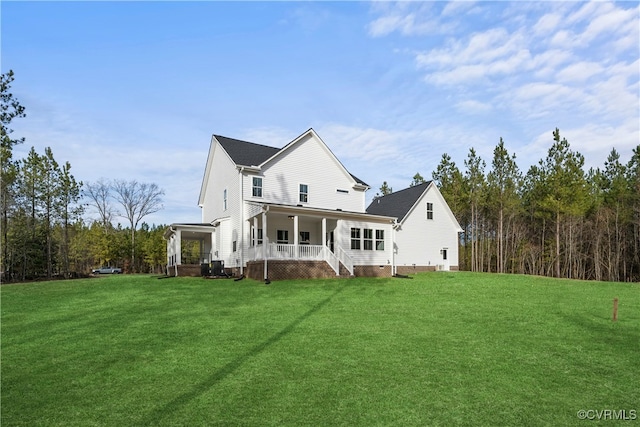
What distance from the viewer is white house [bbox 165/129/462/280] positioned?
2048 centimetres

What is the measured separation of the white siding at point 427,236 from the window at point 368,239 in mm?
4214

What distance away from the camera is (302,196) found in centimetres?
2489

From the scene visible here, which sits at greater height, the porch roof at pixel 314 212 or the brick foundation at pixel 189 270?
the porch roof at pixel 314 212

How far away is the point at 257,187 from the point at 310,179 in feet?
12.6

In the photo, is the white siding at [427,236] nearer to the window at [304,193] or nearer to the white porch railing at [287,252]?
the window at [304,193]

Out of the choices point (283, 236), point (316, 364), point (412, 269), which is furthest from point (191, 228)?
point (316, 364)

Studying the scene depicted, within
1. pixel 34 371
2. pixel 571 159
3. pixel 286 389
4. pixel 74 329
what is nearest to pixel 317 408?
pixel 286 389

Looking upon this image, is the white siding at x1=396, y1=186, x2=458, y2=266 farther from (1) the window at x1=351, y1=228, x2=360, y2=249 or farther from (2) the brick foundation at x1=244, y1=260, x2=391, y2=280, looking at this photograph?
(2) the brick foundation at x1=244, y1=260, x2=391, y2=280

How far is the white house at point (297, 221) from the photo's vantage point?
67.2 feet

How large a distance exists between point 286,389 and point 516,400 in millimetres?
2984

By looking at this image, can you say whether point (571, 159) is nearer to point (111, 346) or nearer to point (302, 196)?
point (302, 196)

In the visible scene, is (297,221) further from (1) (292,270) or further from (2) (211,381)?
(2) (211,381)

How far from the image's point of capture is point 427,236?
29.5 metres

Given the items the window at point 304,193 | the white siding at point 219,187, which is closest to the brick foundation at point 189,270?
the white siding at point 219,187
